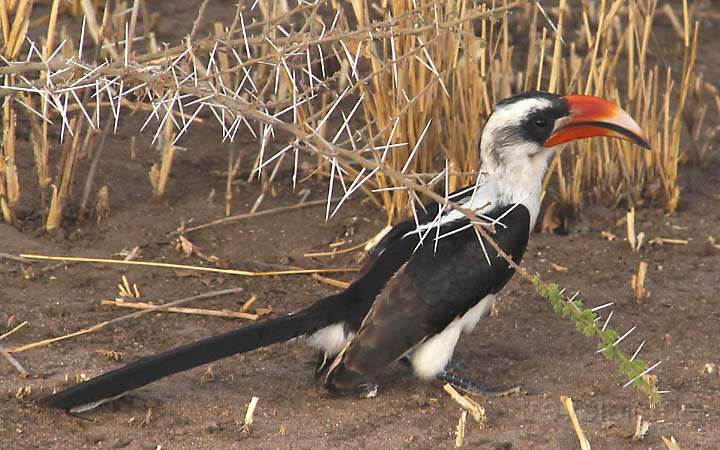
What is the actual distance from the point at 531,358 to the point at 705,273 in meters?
0.93

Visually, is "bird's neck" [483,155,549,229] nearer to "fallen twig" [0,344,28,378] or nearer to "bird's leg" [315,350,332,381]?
"bird's leg" [315,350,332,381]

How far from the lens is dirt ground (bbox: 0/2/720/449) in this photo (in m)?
3.39

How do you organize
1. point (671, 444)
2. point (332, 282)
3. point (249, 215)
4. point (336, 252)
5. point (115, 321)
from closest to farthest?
point (671, 444), point (115, 321), point (332, 282), point (336, 252), point (249, 215)

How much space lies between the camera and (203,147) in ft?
17.3

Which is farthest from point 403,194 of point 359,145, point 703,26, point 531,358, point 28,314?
point 703,26

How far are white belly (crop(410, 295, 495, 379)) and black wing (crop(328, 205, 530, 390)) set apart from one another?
5 centimetres

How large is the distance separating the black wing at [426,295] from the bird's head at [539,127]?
28cm

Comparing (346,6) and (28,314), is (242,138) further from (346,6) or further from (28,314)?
(28,314)

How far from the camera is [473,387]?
12.2ft

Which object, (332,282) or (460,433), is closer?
(460,433)

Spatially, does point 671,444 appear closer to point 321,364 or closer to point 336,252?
point 321,364

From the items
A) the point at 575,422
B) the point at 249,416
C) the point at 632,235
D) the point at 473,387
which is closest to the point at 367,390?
the point at 473,387

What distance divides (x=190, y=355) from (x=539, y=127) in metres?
1.33

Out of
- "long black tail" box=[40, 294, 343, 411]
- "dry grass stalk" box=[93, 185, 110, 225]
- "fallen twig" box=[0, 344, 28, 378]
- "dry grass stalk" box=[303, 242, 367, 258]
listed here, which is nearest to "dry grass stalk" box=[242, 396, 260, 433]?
"long black tail" box=[40, 294, 343, 411]
